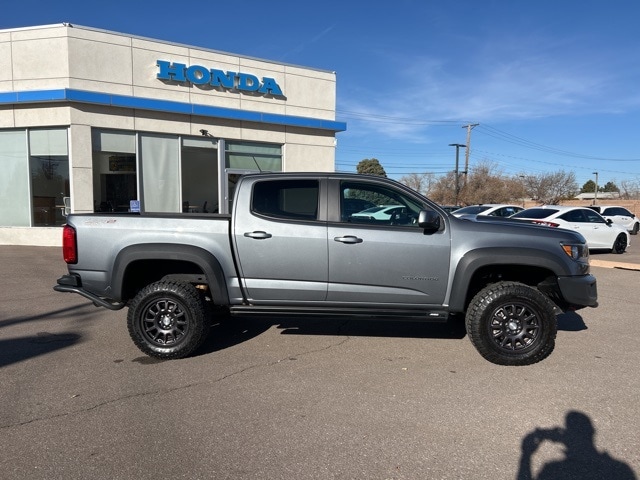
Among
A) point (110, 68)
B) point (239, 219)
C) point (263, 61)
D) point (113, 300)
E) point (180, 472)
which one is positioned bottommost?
point (180, 472)

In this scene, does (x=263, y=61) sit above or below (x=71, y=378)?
above

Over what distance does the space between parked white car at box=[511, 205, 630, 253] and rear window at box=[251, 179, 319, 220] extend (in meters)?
10.7

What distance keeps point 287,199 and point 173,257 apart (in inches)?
Result: 52.2

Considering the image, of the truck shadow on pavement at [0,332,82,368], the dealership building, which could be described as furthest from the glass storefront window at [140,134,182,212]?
the truck shadow on pavement at [0,332,82,368]

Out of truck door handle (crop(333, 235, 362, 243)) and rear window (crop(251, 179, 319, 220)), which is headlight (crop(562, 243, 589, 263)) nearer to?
truck door handle (crop(333, 235, 362, 243))

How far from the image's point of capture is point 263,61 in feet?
52.5

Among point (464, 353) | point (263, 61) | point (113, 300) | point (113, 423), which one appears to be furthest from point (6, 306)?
point (263, 61)

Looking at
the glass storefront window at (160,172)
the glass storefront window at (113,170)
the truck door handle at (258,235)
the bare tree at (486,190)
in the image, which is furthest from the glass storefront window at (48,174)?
the bare tree at (486,190)

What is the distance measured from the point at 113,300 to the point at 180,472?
256cm

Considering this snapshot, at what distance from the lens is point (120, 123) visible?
13.9m

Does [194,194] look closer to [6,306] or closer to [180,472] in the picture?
[6,306]

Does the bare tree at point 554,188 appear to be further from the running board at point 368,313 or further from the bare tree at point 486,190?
the running board at point 368,313

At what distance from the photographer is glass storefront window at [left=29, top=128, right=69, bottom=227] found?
13.6 m

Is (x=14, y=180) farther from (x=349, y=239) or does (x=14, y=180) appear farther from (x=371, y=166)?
(x=371, y=166)
